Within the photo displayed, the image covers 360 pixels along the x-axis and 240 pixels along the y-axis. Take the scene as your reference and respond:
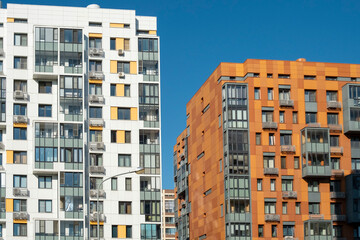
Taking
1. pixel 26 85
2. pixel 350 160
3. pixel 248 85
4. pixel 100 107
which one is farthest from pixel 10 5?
pixel 350 160

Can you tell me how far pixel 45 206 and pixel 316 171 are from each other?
123 ft

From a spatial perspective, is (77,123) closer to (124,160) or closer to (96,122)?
(96,122)

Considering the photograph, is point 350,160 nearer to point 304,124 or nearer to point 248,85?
point 304,124

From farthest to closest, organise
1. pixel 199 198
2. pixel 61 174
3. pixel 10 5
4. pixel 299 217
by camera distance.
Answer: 1. pixel 199 198
2. pixel 299 217
3. pixel 10 5
4. pixel 61 174

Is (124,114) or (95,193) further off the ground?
(124,114)

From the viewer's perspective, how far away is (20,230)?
294 ft

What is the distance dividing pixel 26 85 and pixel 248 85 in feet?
105

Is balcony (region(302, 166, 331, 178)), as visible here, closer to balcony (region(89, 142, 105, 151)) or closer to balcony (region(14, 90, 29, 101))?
balcony (region(89, 142, 105, 151))

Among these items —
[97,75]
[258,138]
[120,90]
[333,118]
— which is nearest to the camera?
[120,90]

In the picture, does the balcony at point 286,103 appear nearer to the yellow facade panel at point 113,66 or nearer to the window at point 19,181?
the yellow facade panel at point 113,66

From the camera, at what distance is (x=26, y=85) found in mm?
94188

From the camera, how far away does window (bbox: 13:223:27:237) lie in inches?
3524

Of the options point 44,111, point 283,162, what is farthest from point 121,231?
point 283,162

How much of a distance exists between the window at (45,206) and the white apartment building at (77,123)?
0.36 ft
